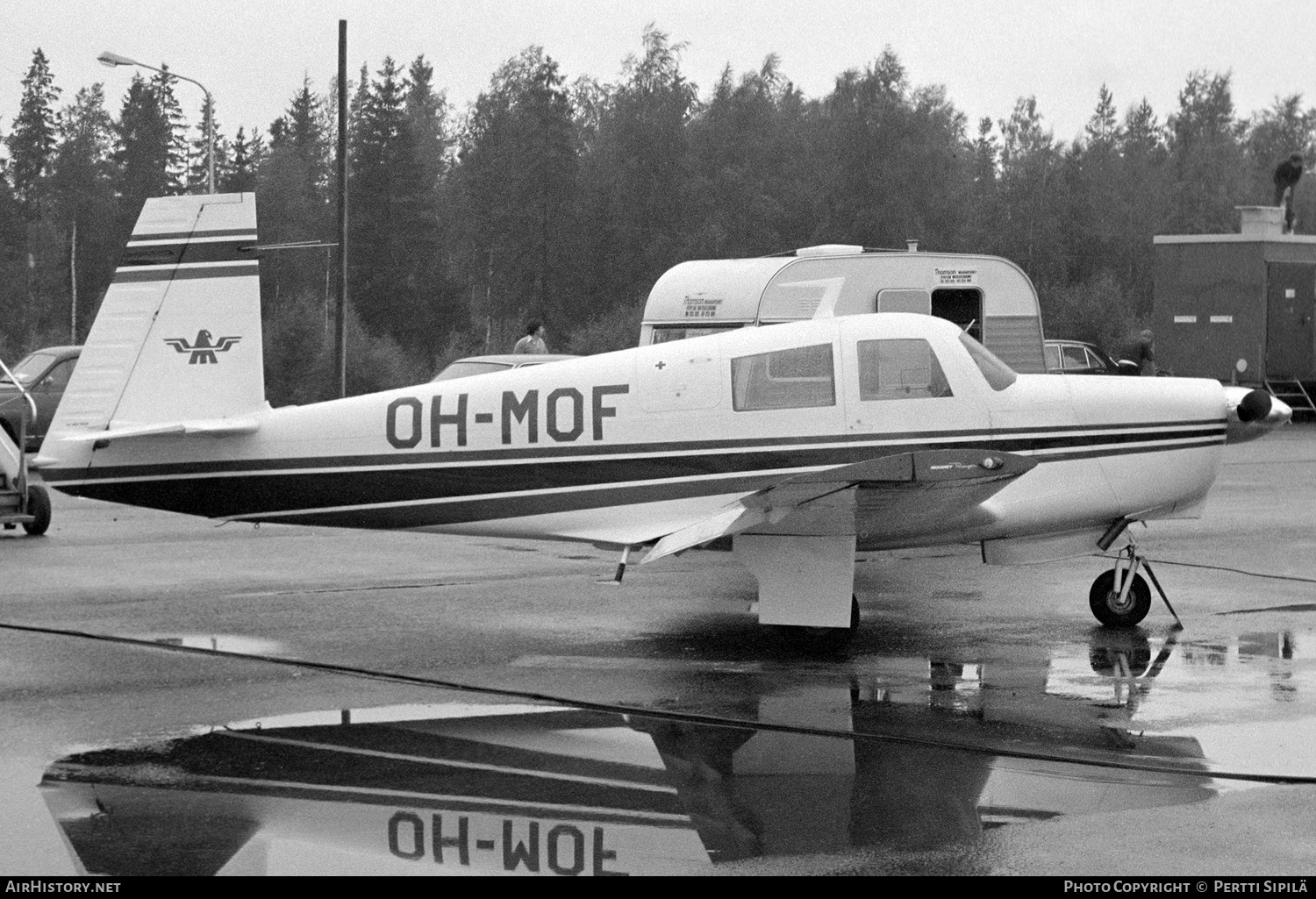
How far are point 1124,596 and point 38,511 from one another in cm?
1026

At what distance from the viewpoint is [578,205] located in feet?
229

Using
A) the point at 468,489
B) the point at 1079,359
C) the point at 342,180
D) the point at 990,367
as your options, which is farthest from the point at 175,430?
the point at 1079,359

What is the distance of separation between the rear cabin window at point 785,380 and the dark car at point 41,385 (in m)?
14.8

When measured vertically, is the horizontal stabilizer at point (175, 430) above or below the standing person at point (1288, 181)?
below

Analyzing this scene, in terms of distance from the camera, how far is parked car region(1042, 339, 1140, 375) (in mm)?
25594

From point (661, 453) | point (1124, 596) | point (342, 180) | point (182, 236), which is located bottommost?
point (1124, 596)

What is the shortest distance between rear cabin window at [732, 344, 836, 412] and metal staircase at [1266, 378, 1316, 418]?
23118 millimetres

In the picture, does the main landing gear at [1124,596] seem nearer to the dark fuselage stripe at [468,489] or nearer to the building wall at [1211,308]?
the dark fuselage stripe at [468,489]

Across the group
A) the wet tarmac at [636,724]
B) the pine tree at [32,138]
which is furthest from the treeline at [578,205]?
the wet tarmac at [636,724]

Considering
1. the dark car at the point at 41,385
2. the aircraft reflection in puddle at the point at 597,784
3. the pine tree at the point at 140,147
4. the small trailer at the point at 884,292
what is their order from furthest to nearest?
1. the pine tree at the point at 140,147
2. the dark car at the point at 41,385
3. the small trailer at the point at 884,292
4. the aircraft reflection in puddle at the point at 597,784

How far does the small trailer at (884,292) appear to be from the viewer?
55.8 ft

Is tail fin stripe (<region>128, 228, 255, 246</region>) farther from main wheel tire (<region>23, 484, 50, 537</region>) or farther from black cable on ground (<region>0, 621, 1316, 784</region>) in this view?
main wheel tire (<region>23, 484, 50, 537</region>)

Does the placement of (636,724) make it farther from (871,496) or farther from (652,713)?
(871,496)
